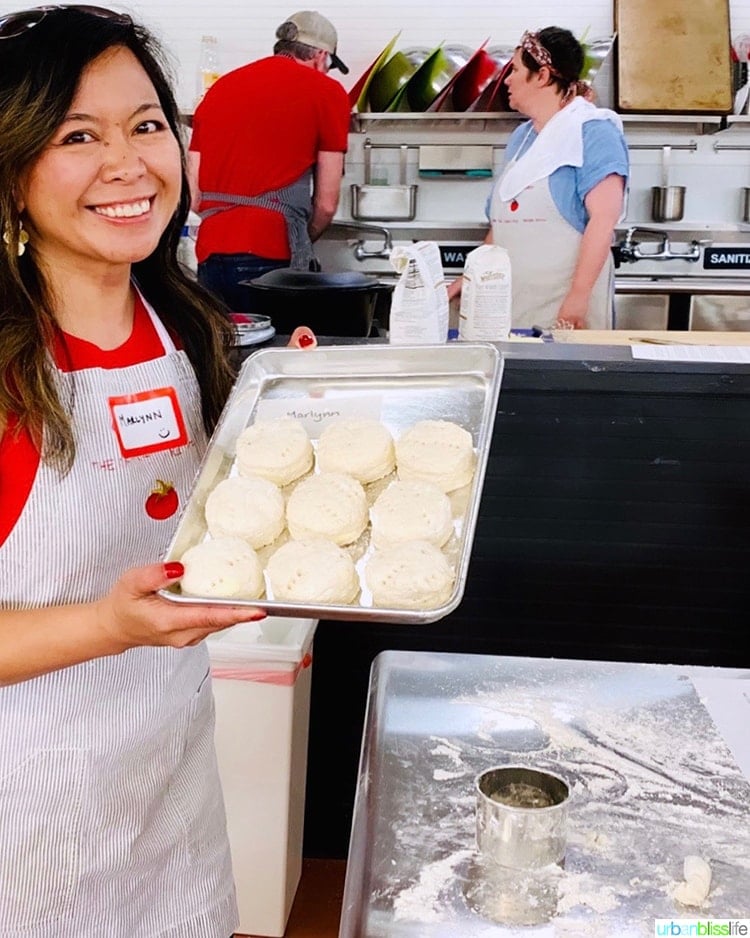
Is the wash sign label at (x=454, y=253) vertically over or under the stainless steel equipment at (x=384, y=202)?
under

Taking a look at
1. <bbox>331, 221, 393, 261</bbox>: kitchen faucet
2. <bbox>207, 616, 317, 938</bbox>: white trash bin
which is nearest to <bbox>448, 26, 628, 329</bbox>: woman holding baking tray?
<bbox>207, 616, 317, 938</bbox>: white trash bin

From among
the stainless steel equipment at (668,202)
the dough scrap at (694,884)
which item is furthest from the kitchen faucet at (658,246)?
the dough scrap at (694,884)

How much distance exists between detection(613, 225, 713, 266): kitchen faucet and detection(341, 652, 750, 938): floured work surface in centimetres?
352

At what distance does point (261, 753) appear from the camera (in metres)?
1.96

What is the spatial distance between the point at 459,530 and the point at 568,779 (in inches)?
12.6

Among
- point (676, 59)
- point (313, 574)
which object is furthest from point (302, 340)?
point (676, 59)

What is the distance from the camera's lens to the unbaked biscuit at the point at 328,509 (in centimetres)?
119

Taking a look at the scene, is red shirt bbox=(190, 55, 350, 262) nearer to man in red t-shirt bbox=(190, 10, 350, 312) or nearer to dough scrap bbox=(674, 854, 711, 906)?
man in red t-shirt bbox=(190, 10, 350, 312)

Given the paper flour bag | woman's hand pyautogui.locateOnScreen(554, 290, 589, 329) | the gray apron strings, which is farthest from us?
the gray apron strings

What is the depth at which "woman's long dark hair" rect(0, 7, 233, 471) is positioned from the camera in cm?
103

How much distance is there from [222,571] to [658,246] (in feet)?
13.9

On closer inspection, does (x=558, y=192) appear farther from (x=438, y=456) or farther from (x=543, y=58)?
(x=438, y=456)

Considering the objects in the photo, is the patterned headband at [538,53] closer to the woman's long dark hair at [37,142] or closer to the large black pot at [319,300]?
the large black pot at [319,300]

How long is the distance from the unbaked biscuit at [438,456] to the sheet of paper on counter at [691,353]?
2.77 feet
